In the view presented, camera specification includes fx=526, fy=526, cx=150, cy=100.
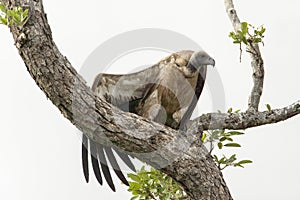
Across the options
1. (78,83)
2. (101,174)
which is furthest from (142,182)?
(78,83)

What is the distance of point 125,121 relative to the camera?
7.77 feet

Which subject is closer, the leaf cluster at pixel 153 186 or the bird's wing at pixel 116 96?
the leaf cluster at pixel 153 186

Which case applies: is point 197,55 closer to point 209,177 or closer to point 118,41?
point 118,41

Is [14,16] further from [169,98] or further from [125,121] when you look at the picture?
[169,98]

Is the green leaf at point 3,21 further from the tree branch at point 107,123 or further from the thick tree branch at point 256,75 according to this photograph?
the thick tree branch at point 256,75

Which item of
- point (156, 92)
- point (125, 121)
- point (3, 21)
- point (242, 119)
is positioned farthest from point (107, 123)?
point (156, 92)

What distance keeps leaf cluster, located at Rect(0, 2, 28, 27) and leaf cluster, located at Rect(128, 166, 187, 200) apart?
44.1 inches

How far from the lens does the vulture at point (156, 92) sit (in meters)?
2.99

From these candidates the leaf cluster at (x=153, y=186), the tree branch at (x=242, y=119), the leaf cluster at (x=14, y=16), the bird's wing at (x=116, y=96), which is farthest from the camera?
the bird's wing at (x=116, y=96)

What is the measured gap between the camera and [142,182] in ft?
9.15

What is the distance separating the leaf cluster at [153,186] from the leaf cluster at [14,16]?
1.12 m

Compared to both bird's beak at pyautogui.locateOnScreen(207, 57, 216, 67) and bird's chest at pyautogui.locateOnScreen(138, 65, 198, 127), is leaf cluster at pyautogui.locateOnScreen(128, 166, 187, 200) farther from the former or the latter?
bird's beak at pyautogui.locateOnScreen(207, 57, 216, 67)

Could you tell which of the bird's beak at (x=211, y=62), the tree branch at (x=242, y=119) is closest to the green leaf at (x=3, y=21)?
the tree branch at (x=242, y=119)

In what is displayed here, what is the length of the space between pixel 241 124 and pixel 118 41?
99 cm
